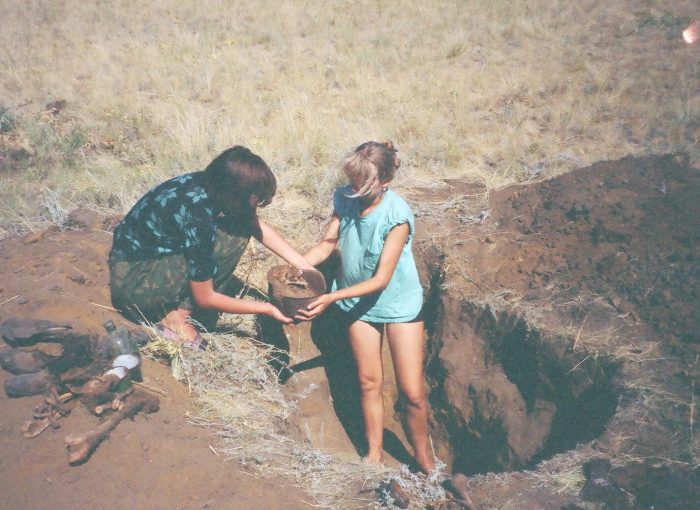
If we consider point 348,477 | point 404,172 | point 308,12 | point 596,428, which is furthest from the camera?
point 308,12

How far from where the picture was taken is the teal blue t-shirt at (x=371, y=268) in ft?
10.0

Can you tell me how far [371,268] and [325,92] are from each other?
5031 millimetres

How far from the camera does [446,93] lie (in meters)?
7.20

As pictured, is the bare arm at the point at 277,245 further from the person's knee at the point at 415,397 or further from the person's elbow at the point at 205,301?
the person's knee at the point at 415,397

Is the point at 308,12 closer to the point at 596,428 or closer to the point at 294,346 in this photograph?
the point at 294,346

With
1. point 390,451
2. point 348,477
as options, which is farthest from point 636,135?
point 348,477

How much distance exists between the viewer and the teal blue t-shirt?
3.05 metres

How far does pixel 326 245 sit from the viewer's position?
3432mm

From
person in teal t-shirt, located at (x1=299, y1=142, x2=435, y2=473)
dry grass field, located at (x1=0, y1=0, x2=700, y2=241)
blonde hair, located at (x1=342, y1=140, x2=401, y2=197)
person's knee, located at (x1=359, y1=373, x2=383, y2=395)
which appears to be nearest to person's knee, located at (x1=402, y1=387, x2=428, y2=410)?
person in teal t-shirt, located at (x1=299, y1=142, x2=435, y2=473)

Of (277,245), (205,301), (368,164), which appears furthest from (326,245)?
(205,301)

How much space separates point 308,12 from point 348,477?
1036cm

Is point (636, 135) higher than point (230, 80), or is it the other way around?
point (230, 80)

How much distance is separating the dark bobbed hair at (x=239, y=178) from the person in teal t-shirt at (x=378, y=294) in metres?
0.52

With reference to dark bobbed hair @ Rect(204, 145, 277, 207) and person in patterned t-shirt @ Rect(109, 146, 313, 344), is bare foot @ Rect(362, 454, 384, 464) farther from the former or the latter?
dark bobbed hair @ Rect(204, 145, 277, 207)
